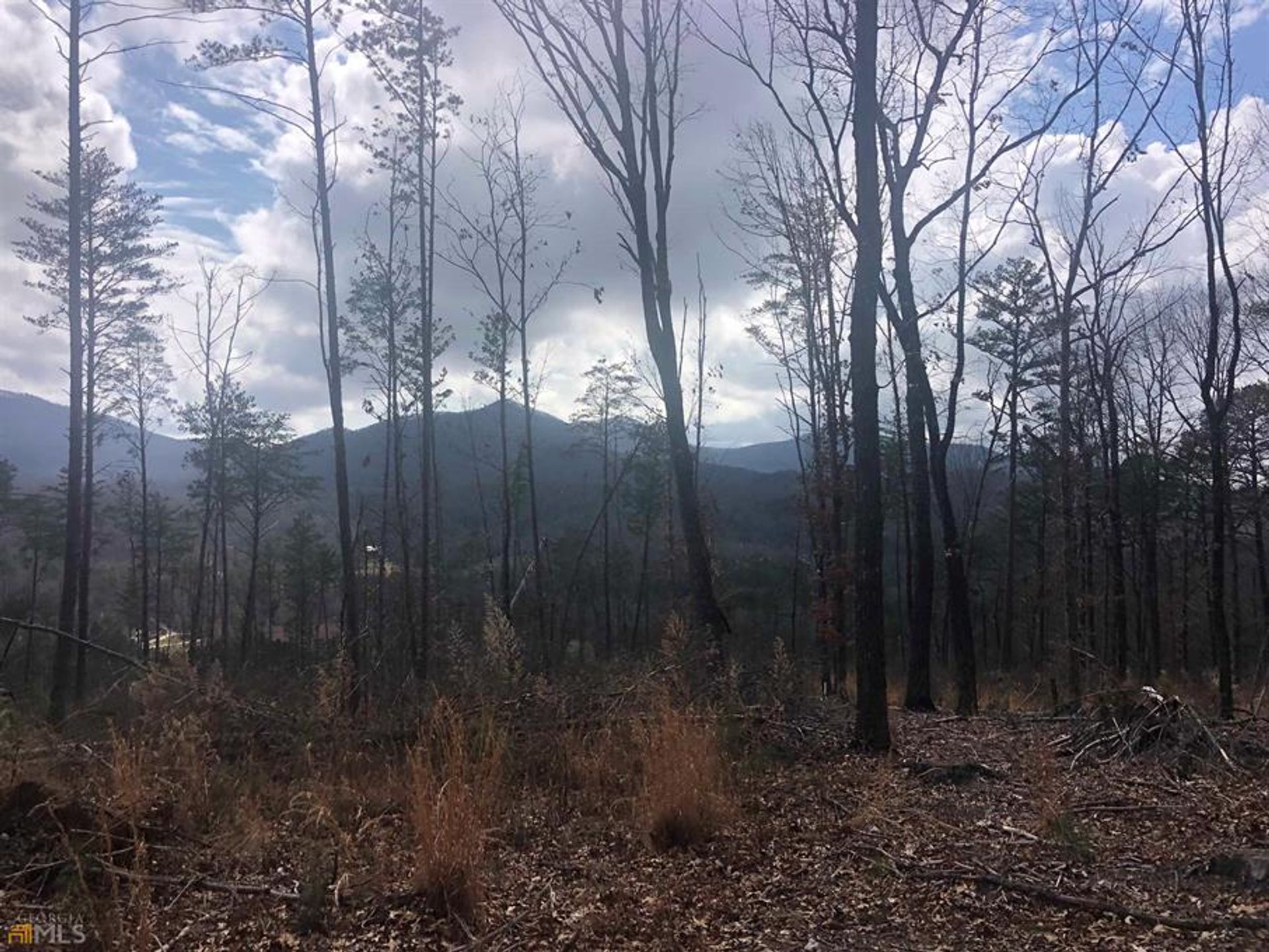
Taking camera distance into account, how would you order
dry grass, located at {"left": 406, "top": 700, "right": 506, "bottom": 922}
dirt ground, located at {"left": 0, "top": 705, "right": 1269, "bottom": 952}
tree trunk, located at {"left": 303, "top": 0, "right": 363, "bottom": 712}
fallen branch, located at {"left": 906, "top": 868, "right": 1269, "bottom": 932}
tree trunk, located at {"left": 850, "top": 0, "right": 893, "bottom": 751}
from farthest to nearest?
1. tree trunk, located at {"left": 303, "top": 0, "right": 363, "bottom": 712}
2. tree trunk, located at {"left": 850, "top": 0, "right": 893, "bottom": 751}
3. dry grass, located at {"left": 406, "top": 700, "right": 506, "bottom": 922}
4. dirt ground, located at {"left": 0, "top": 705, "right": 1269, "bottom": 952}
5. fallen branch, located at {"left": 906, "top": 868, "right": 1269, "bottom": 932}

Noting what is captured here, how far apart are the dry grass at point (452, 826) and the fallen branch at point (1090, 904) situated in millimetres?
2082

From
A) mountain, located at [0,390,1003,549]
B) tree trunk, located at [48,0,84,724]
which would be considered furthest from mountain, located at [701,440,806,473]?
tree trunk, located at [48,0,84,724]

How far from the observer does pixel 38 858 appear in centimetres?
441

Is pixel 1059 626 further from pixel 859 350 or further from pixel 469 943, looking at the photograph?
pixel 469 943

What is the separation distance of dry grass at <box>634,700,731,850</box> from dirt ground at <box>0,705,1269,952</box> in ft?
0.33

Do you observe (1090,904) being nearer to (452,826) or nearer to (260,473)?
(452,826)

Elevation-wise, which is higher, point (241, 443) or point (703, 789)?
point (241, 443)

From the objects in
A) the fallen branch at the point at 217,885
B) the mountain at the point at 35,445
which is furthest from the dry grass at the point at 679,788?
the mountain at the point at 35,445

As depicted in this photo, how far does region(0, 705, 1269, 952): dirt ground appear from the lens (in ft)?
12.6

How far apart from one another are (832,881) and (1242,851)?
6.09 ft

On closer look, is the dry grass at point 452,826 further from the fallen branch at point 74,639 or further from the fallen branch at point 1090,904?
the fallen branch at point 74,639

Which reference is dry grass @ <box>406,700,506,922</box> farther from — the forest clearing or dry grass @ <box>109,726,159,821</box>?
dry grass @ <box>109,726,159,821</box>

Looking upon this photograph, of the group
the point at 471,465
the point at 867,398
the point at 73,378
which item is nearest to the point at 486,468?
the point at 471,465

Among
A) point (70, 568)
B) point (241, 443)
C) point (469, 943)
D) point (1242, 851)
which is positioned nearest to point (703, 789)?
point (469, 943)
